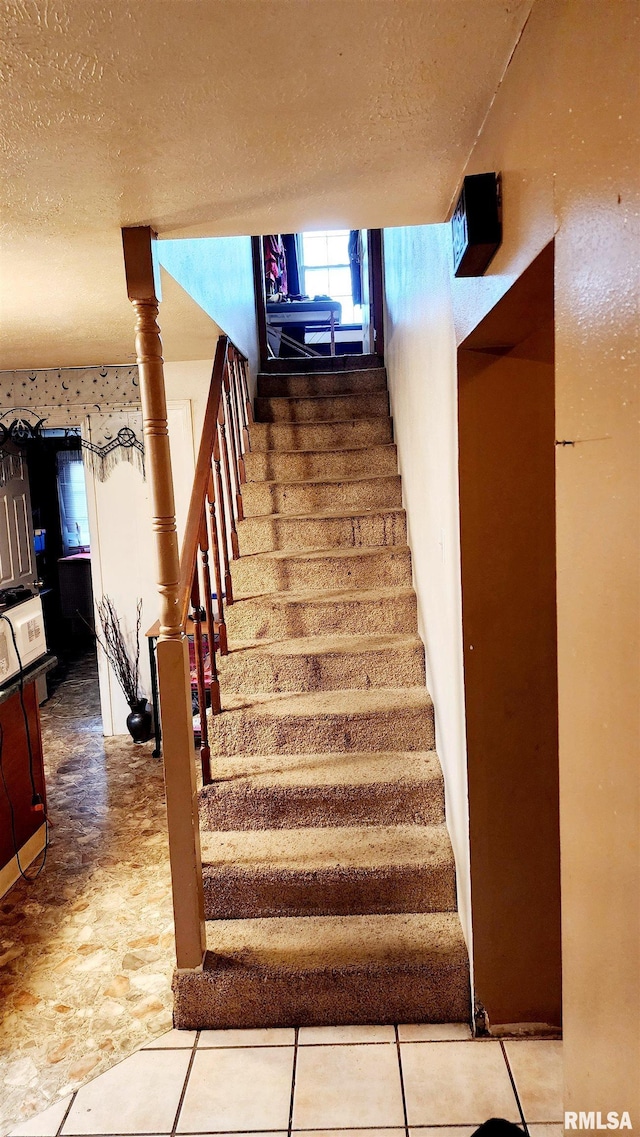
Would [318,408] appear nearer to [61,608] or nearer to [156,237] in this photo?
[156,237]

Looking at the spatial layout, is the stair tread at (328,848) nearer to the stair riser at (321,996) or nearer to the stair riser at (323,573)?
the stair riser at (321,996)

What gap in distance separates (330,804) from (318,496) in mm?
1728

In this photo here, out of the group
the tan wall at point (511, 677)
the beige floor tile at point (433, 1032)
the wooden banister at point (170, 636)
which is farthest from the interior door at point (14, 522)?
the beige floor tile at point (433, 1032)

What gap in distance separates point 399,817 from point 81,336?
8.76 ft

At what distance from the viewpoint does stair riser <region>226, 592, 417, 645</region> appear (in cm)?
313

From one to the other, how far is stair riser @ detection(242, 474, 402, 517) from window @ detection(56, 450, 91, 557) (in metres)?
5.31

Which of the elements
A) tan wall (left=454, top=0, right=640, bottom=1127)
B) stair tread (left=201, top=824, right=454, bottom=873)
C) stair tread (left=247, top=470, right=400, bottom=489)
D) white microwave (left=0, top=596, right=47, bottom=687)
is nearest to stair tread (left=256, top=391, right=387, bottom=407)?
stair tread (left=247, top=470, right=400, bottom=489)

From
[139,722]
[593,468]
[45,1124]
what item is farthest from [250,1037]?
[139,722]

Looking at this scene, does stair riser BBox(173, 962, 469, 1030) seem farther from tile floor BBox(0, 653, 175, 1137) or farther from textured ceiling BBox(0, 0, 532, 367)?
textured ceiling BBox(0, 0, 532, 367)

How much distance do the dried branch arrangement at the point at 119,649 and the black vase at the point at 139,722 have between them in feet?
0.12

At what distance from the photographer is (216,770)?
270 cm

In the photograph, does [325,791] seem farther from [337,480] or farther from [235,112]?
[235,112]

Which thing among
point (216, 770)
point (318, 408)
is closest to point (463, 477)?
point (216, 770)

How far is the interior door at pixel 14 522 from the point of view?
524cm
